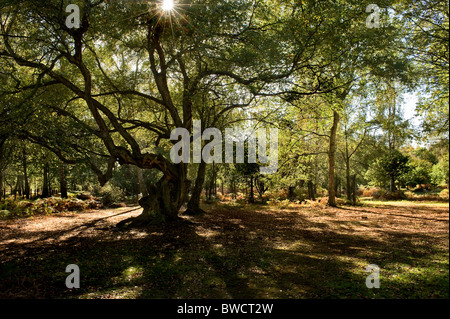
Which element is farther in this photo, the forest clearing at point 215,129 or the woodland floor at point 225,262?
the forest clearing at point 215,129

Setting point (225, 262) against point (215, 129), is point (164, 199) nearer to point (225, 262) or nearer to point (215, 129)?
point (215, 129)

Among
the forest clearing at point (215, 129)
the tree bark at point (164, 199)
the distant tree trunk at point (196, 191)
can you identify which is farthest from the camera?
the distant tree trunk at point (196, 191)

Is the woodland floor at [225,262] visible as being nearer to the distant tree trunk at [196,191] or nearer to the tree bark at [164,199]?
the tree bark at [164,199]

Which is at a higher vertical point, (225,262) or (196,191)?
(196,191)

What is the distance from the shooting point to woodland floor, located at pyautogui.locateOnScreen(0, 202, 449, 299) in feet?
14.4

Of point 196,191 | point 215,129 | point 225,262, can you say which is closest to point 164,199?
point 196,191

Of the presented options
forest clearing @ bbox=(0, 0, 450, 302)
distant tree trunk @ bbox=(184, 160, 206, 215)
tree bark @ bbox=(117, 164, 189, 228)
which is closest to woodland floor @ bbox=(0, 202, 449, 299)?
forest clearing @ bbox=(0, 0, 450, 302)

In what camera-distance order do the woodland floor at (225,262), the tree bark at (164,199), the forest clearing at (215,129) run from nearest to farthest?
1. the woodland floor at (225,262)
2. the forest clearing at (215,129)
3. the tree bark at (164,199)

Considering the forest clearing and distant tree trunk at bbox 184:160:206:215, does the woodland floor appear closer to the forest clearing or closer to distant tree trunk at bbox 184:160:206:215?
the forest clearing

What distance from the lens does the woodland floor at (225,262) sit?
439 centimetres

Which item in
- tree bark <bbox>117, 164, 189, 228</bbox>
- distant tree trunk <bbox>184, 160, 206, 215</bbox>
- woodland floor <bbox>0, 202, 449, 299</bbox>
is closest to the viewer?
woodland floor <bbox>0, 202, 449, 299</bbox>

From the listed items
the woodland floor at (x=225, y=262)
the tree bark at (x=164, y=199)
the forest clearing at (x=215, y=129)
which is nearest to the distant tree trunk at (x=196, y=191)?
the forest clearing at (x=215, y=129)

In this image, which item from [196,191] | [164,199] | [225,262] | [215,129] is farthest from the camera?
[196,191]

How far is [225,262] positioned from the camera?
20.4 feet
